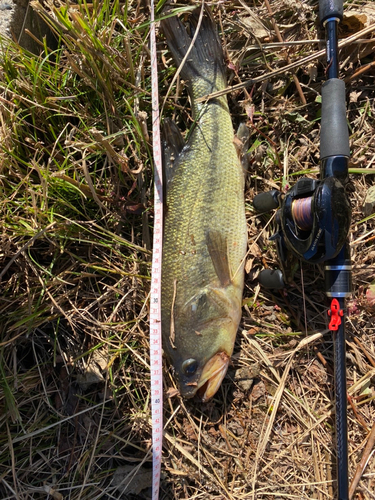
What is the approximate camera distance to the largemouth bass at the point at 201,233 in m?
2.42

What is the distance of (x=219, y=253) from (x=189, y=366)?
801 millimetres

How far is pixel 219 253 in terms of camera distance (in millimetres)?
2479

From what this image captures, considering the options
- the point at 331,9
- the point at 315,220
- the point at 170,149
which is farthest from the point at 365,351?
the point at 331,9

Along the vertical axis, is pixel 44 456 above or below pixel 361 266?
below

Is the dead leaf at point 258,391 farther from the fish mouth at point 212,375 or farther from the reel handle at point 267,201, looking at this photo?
the reel handle at point 267,201

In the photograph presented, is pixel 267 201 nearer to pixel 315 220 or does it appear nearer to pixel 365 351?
pixel 315 220

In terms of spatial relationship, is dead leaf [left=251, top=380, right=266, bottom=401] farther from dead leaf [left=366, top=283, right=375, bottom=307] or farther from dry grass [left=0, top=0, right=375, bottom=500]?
dead leaf [left=366, top=283, right=375, bottom=307]

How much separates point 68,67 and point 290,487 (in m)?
3.59

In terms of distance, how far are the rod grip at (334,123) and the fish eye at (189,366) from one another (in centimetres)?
165

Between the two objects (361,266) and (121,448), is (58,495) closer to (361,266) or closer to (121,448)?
(121,448)

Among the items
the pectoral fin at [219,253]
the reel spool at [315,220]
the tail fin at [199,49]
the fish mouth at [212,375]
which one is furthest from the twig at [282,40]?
the fish mouth at [212,375]

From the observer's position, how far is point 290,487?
2.58 meters

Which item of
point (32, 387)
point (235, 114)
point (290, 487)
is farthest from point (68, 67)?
point (290, 487)

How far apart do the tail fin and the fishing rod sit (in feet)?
2.56
